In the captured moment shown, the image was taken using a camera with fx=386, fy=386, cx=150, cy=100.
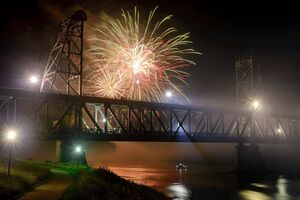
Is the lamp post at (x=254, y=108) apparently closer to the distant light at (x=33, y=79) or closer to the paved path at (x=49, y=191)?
the distant light at (x=33, y=79)

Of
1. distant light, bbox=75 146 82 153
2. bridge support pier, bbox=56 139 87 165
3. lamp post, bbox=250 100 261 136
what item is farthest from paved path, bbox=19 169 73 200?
lamp post, bbox=250 100 261 136

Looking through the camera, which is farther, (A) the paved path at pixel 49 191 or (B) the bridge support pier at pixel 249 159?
(B) the bridge support pier at pixel 249 159

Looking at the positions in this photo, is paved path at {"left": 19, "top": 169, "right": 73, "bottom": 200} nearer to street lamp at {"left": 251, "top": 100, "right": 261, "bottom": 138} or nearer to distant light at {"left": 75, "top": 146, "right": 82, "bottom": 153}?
distant light at {"left": 75, "top": 146, "right": 82, "bottom": 153}

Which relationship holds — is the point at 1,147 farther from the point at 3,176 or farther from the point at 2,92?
the point at 3,176

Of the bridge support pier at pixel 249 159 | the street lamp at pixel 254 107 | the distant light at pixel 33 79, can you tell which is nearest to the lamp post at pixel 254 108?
the street lamp at pixel 254 107

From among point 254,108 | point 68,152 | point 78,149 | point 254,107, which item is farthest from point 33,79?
point 254,108

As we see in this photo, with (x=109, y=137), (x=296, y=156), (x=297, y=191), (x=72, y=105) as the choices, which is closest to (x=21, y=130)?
(x=72, y=105)

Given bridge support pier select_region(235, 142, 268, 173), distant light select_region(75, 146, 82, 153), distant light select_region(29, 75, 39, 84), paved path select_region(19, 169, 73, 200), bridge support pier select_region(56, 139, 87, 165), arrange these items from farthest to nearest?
bridge support pier select_region(235, 142, 268, 173) < distant light select_region(29, 75, 39, 84) < bridge support pier select_region(56, 139, 87, 165) < distant light select_region(75, 146, 82, 153) < paved path select_region(19, 169, 73, 200)

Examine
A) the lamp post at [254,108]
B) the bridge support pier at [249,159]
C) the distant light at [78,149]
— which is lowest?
the bridge support pier at [249,159]

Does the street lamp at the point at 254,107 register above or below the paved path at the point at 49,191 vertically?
above
